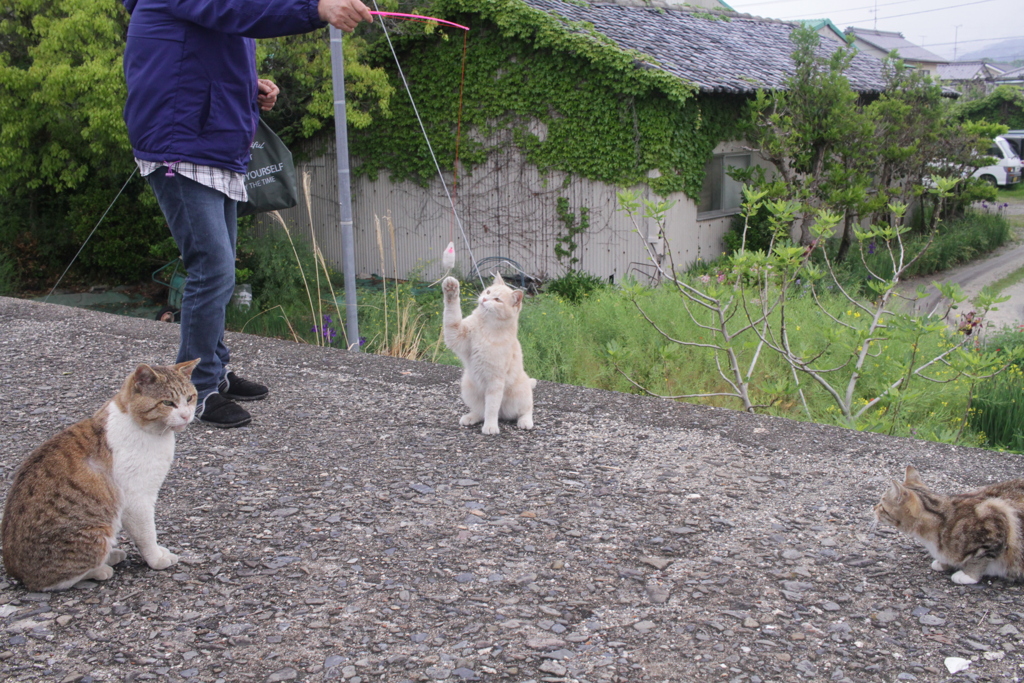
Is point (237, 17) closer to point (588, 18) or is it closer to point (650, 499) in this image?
point (650, 499)

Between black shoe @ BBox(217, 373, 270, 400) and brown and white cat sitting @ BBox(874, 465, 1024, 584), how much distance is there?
301cm

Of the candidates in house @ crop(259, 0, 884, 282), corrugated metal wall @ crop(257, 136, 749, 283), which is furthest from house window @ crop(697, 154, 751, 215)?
corrugated metal wall @ crop(257, 136, 749, 283)

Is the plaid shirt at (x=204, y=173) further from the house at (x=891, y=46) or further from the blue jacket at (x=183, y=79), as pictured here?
the house at (x=891, y=46)

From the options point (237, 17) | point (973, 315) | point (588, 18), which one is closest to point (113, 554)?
point (237, 17)

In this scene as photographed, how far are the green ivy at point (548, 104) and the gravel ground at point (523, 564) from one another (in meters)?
9.02

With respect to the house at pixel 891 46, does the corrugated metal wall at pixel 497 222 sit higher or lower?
lower

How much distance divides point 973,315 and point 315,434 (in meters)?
5.01

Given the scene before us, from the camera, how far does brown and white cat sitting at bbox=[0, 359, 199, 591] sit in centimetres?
225

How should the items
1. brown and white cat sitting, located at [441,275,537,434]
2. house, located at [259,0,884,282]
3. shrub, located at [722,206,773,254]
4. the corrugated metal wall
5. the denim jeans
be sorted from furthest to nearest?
1. shrub, located at [722,206,773,254]
2. the corrugated metal wall
3. house, located at [259,0,884,282]
4. brown and white cat sitting, located at [441,275,537,434]
5. the denim jeans

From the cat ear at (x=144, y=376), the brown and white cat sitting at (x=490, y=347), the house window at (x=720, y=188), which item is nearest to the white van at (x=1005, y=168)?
the house window at (x=720, y=188)

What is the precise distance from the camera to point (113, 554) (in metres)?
2.44

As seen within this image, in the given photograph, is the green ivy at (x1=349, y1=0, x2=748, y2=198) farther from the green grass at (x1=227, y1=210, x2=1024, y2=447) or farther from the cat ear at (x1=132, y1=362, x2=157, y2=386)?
the cat ear at (x1=132, y1=362, x2=157, y2=386)

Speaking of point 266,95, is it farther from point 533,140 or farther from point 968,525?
point 533,140

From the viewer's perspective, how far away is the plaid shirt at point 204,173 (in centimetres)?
336
